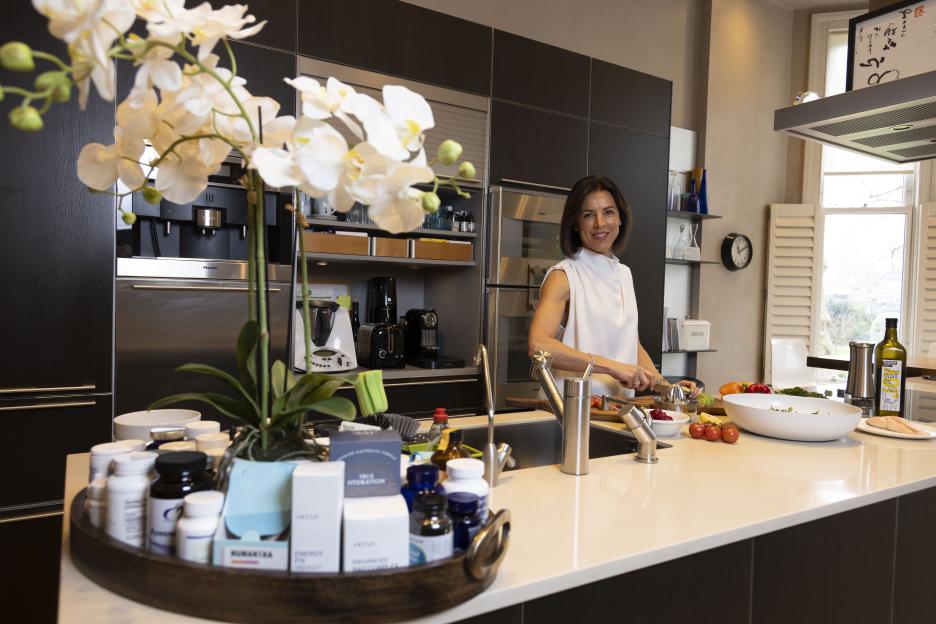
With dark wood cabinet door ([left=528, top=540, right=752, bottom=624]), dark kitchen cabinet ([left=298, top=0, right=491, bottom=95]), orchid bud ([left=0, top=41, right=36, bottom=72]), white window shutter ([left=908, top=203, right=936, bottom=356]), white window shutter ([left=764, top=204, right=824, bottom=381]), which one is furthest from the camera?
white window shutter ([left=764, top=204, right=824, bottom=381])

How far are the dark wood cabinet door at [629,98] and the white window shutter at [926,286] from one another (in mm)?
2430

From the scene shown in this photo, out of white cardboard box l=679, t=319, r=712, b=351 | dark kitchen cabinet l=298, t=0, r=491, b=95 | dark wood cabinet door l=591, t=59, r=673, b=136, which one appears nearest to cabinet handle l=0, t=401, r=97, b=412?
dark kitchen cabinet l=298, t=0, r=491, b=95

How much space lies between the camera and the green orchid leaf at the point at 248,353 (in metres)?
0.91

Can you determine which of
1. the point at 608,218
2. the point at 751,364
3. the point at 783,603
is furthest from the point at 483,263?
the point at 751,364

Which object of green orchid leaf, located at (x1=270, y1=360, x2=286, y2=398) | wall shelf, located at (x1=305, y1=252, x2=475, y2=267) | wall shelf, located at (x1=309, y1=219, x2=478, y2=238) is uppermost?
wall shelf, located at (x1=309, y1=219, x2=478, y2=238)

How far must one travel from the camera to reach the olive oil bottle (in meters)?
2.20

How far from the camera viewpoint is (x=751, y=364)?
5.59m

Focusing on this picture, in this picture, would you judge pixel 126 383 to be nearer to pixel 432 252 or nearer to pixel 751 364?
pixel 432 252

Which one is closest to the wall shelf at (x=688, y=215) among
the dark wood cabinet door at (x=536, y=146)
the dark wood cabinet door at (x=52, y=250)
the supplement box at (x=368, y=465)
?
the dark wood cabinet door at (x=536, y=146)

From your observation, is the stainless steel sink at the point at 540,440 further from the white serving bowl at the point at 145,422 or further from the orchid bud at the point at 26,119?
the orchid bud at the point at 26,119

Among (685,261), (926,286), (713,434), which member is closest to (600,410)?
(713,434)

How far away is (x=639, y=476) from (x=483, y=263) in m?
2.12

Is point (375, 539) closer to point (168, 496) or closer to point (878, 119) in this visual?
point (168, 496)

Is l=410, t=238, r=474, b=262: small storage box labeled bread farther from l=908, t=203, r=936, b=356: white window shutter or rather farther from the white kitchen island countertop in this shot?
l=908, t=203, r=936, b=356: white window shutter
